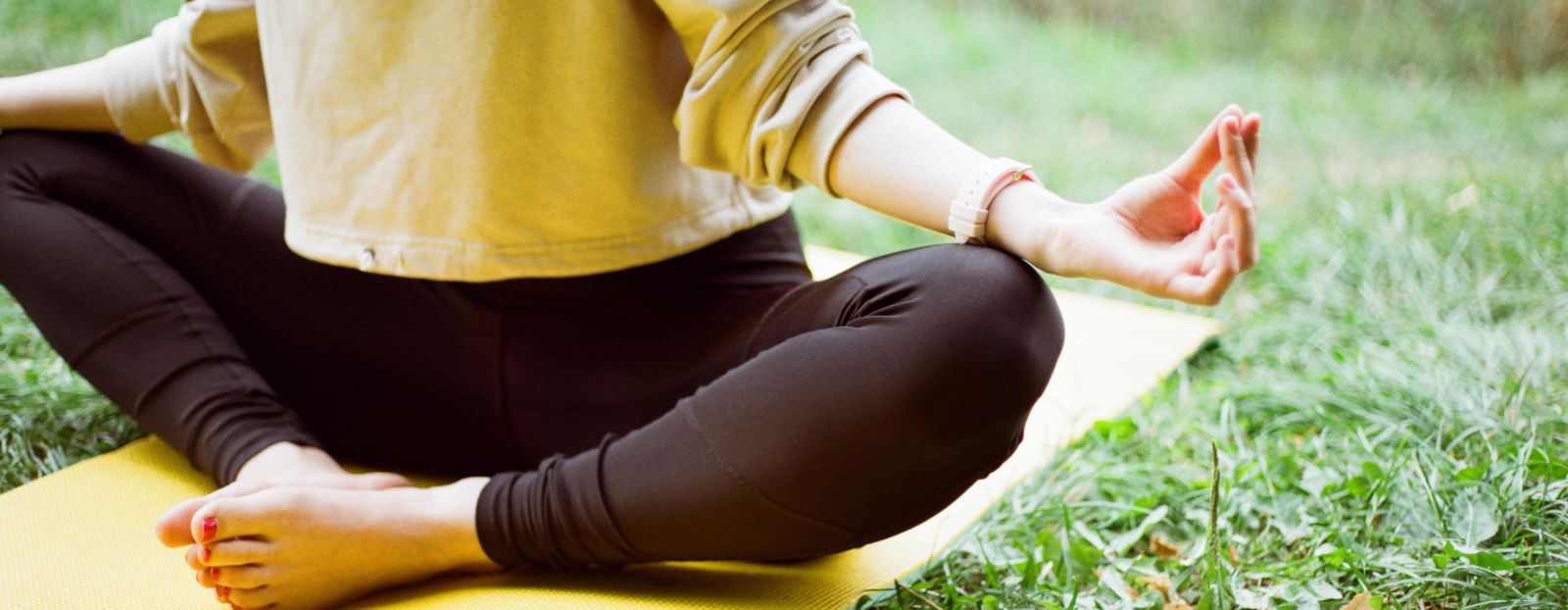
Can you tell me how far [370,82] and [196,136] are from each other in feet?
0.92

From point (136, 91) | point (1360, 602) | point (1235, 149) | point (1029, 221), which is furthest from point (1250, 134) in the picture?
point (136, 91)

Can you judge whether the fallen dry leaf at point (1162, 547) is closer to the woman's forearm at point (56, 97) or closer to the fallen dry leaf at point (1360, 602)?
the fallen dry leaf at point (1360, 602)

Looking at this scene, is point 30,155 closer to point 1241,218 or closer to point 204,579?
point 204,579

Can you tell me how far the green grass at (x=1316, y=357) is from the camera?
1.03m

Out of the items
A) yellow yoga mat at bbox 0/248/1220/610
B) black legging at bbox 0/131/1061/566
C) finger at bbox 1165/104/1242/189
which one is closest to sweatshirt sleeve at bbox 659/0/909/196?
black legging at bbox 0/131/1061/566

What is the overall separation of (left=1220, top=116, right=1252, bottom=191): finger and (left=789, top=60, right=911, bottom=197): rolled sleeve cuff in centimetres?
25

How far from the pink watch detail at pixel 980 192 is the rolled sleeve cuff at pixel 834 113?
0.30ft

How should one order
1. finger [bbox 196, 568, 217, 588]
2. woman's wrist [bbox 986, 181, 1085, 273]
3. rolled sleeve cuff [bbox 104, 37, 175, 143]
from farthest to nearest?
1. rolled sleeve cuff [bbox 104, 37, 175, 143]
2. finger [bbox 196, 568, 217, 588]
3. woman's wrist [bbox 986, 181, 1085, 273]

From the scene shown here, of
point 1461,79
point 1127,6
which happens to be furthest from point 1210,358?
point 1127,6

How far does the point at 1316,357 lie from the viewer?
1.59 m

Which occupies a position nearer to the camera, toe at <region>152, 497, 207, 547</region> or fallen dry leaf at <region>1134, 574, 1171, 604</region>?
toe at <region>152, 497, 207, 547</region>

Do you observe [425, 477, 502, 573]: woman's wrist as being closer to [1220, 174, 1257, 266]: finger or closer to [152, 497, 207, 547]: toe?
[152, 497, 207, 547]: toe

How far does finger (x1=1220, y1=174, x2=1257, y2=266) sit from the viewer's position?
70cm

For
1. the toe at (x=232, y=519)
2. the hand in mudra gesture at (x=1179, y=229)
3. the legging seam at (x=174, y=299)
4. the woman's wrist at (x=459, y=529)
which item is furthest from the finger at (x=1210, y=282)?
the legging seam at (x=174, y=299)
